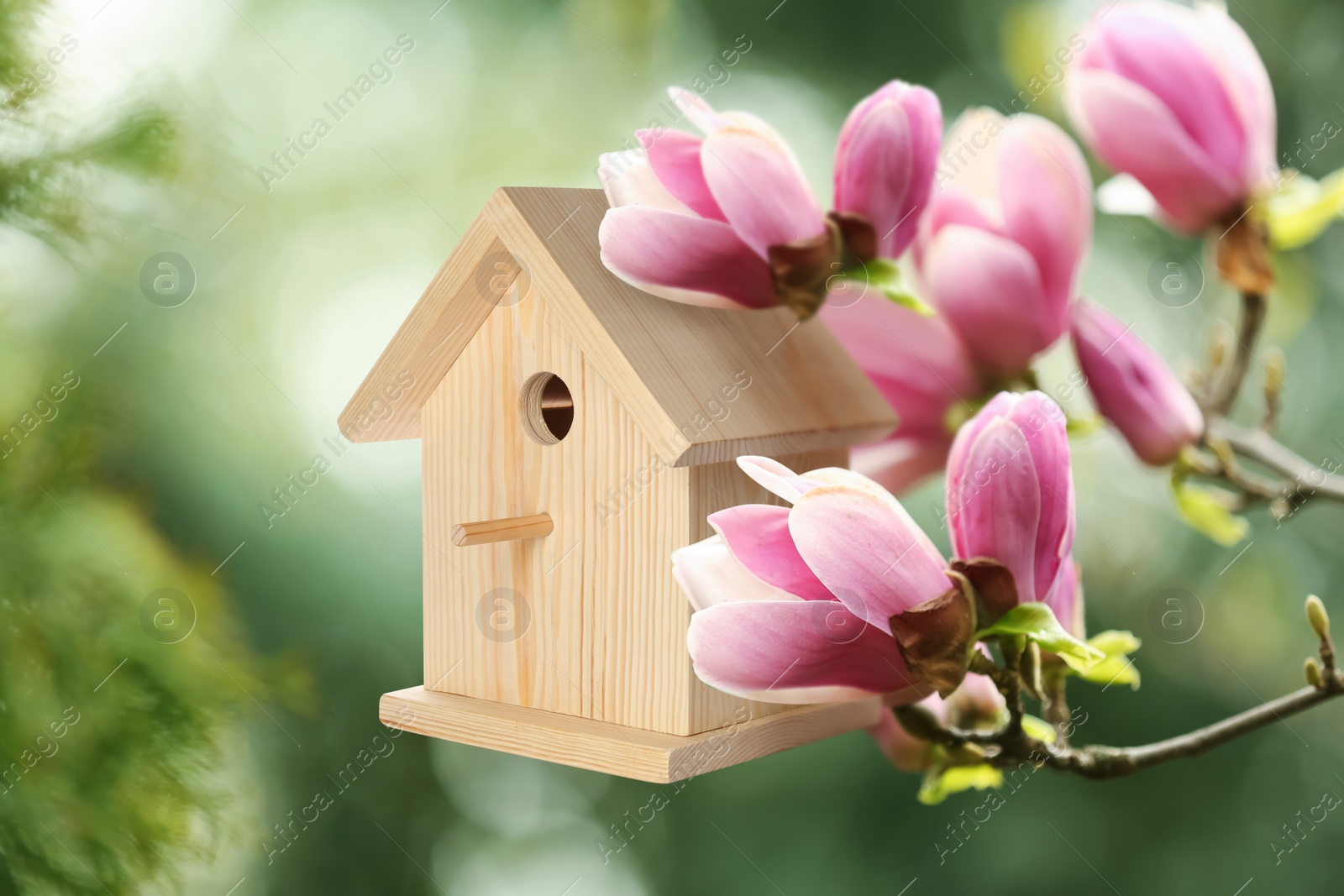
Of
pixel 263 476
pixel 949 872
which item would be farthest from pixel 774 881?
pixel 263 476

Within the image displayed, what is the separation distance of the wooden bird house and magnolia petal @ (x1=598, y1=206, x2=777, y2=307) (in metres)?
0.02

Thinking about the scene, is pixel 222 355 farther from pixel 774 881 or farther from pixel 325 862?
pixel 774 881

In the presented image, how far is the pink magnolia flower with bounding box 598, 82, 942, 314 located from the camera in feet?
1.37

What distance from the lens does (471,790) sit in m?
1.09

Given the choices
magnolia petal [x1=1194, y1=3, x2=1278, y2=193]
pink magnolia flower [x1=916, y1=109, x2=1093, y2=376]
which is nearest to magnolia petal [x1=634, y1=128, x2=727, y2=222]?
pink magnolia flower [x1=916, y1=109, x2=1093, y2=376]

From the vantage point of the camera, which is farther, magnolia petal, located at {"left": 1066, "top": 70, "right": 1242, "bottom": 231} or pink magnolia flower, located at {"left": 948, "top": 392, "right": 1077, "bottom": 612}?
magnolia petal, located at {"left": 1066, "top": 70, "right": 1242, "bottom": 231}

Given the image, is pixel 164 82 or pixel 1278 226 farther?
pixel 164 82

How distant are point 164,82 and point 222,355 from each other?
35 centimetres

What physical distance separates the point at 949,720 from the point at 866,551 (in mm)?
174

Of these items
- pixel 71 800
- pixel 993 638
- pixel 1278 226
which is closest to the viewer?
pixel 993 638

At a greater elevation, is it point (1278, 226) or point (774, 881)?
point (1278, 226)

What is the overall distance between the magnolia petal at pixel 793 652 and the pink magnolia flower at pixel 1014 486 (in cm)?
4

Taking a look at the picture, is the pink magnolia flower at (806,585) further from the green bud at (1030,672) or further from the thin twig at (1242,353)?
the thin twig at (1242,353)

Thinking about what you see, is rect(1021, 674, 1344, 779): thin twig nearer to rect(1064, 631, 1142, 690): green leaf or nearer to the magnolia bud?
rect(1064, 631, 1142, 690): green leaf
